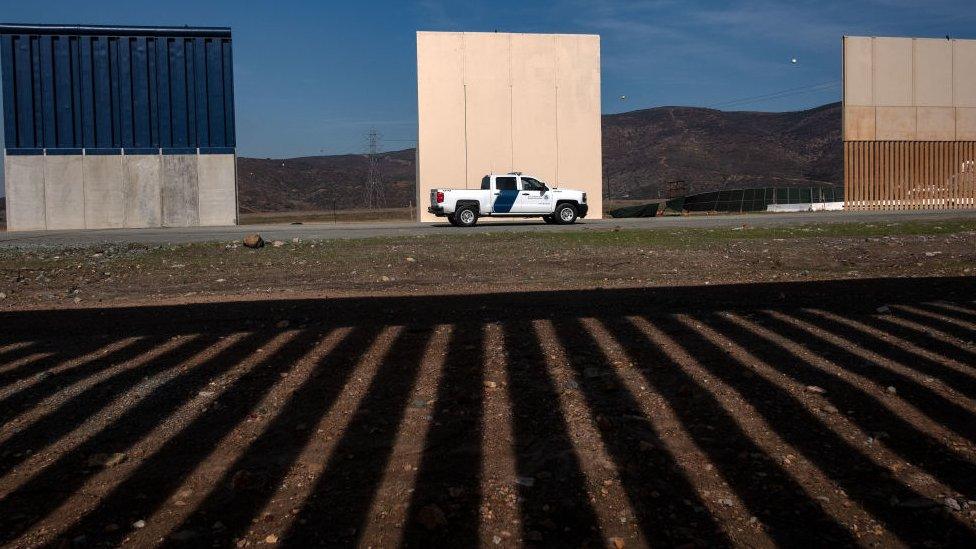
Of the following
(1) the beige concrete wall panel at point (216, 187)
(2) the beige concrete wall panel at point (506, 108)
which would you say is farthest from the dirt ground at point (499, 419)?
(1) the beige concrete wall panel at point (216, 187)

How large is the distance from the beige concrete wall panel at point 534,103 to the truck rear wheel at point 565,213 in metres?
6.09

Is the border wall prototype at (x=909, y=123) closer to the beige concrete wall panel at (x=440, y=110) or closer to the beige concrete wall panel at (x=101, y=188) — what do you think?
the beige concrete wall panel at (x=440, y=110)

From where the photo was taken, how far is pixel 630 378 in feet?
17.7

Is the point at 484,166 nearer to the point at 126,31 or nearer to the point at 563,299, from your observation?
the point at 126,31

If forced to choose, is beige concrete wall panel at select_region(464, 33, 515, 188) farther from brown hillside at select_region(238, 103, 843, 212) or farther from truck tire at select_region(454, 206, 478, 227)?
brown hillside at select_region(238, 103, 843, 212)

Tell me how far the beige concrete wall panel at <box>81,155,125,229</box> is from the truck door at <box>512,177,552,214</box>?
17182 millimetres

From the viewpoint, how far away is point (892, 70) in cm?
3762

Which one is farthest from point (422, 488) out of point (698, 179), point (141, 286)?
point (698, 179)

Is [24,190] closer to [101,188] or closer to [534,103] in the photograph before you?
[101,188]

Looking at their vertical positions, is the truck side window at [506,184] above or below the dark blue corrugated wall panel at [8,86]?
below

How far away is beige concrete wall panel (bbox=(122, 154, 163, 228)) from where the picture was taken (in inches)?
1377

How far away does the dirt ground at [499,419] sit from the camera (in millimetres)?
3418

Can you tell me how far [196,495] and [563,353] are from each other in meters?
3.01

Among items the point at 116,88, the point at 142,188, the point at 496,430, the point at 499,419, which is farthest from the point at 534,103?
the point at 496,430
